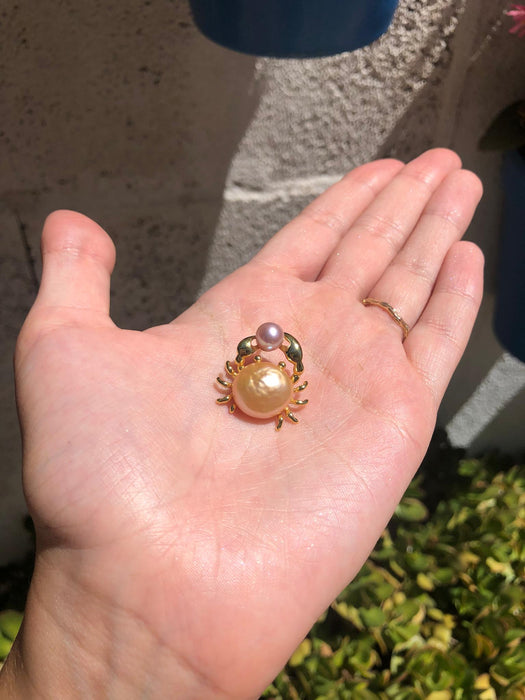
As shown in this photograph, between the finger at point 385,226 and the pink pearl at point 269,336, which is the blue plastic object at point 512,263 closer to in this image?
the finger at point 385,226

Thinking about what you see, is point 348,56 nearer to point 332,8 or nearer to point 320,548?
point 332,8

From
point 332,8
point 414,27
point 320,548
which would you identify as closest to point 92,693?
point 320,548

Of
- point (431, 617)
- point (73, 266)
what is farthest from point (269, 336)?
point (431, 617)

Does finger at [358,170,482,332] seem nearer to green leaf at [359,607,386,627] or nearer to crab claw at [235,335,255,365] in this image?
crab claw at [235,335,255,365]

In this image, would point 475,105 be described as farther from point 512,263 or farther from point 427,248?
point 427,248

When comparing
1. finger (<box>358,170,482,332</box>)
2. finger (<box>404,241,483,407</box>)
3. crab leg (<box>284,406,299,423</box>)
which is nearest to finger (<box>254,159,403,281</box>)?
finger (<box>358,170,482,332</box>)
